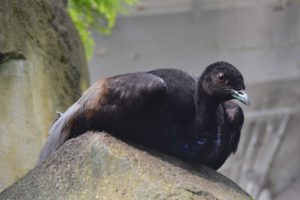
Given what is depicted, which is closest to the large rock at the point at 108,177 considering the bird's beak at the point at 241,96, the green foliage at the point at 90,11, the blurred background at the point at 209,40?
the bird's beak at the point at 241,96

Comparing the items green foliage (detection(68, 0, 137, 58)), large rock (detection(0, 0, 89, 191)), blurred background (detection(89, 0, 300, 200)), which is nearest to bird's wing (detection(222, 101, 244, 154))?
large rock (detection(0, 0, 89, 191))

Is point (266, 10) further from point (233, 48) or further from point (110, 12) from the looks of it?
point (110, 12)

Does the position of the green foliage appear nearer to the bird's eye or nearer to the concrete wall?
the concrete wall

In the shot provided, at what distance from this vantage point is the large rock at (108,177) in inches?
66.3

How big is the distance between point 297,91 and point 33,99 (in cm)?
347

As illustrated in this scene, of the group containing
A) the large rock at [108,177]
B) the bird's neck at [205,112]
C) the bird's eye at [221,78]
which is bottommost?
the large rock at [108,177]

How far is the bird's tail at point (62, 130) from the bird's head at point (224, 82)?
0.37 metres

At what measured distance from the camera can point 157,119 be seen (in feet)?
6.19

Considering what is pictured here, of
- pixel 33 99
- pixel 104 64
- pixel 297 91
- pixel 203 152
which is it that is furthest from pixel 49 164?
pixel 297 91

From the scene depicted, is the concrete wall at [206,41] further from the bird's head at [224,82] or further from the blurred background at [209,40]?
the bird's head at [224,82]

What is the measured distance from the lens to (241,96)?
1.90 metres

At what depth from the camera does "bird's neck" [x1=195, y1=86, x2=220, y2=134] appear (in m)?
1.94

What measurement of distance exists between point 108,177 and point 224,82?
17.2 inches

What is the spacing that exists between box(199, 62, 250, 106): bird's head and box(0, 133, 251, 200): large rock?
24cm
